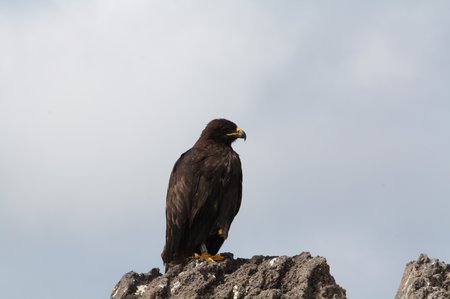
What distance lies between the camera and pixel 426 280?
35.5 feet

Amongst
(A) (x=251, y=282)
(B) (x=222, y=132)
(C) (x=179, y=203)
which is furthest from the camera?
(B) (x=222, y=132)

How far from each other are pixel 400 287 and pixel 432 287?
0.97 metres

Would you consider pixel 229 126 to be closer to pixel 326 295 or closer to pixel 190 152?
pixel 190 152

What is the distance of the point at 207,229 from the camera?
45.7 feet

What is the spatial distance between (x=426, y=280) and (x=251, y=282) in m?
2.23

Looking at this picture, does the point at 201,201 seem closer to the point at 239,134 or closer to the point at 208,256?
Result: the point at 208,256

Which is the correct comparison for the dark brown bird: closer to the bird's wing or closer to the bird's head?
the bird's wing

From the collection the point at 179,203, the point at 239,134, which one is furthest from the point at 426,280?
the point at 239,134

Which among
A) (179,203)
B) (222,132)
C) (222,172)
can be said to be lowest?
(179,203)

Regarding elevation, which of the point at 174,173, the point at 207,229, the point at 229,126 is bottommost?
the point at 207,229

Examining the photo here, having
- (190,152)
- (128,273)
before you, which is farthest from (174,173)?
(128,273)

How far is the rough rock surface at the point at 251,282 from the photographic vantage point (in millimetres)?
10234

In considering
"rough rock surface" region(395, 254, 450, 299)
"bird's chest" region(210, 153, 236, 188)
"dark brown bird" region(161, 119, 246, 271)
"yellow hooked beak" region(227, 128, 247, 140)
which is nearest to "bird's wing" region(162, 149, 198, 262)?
"dark brown bird" region(161, 119, 246, 271)

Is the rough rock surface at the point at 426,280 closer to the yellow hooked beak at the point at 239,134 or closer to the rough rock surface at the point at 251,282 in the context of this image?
the rough rock surface at the point at 251,282
